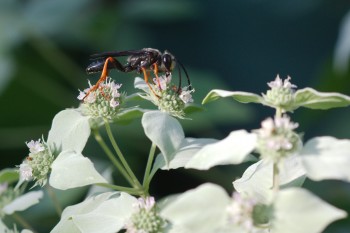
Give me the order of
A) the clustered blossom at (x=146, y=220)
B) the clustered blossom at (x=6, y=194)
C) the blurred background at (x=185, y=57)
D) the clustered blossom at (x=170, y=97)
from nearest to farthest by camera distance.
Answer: the clustered blossom at (x=146, y=220)
the clustered blossom at (x=170, y=97)
the clustered blossom at (x=6, y=194)
the blurred background at (x=185, y=57)

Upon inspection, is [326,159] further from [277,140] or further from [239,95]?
[239,95]

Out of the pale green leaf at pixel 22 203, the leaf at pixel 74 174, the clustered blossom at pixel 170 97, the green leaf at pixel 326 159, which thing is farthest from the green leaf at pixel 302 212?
the pale green leaf at pixel 22 203

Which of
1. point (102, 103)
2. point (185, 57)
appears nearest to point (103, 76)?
point (102, 103)

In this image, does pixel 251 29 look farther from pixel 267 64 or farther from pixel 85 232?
pixel 85 232

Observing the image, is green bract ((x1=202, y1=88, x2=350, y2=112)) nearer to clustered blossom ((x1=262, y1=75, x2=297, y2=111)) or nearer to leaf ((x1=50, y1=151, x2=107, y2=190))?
clustered blossom ((x1=262, y1=75, x2=297, y2=111))

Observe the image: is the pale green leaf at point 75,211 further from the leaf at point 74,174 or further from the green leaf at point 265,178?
the green leaf at point 265,178
